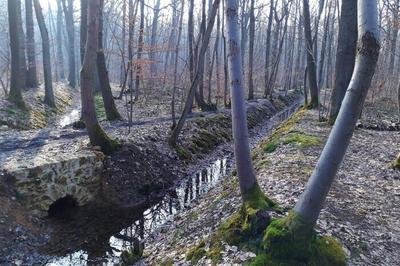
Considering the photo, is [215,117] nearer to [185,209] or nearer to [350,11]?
[350,11]

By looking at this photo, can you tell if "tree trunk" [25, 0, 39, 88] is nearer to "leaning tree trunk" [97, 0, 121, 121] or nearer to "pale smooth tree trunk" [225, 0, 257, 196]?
"leaning tree trunk" [97, 0, 121, 121]

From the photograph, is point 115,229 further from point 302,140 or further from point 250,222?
point 302,140

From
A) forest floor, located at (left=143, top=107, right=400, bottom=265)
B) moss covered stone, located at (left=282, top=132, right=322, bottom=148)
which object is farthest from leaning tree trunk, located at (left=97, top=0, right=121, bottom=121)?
moss covered stone, located at (left=282, top=132, right=322, bottom=148)

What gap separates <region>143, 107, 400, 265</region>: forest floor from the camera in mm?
5086

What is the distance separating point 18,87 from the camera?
15383mm

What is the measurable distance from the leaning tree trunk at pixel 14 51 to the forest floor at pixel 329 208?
1049cm

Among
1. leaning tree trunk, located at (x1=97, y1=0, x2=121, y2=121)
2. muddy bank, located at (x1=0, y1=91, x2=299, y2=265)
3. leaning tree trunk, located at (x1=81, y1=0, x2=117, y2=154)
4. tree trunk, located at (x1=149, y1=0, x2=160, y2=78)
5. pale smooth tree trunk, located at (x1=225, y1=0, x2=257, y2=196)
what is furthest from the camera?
tree trunk, located at (x1=149, y1=0, x2=160, y2=78)

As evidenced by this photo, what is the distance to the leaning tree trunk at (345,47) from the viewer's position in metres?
13.5

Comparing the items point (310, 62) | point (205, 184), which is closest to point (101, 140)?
point (205, 184)

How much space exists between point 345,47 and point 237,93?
1020 cm

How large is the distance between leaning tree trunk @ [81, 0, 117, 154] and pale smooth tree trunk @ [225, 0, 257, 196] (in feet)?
15.9

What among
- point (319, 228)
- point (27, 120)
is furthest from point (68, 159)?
point (27, 120)

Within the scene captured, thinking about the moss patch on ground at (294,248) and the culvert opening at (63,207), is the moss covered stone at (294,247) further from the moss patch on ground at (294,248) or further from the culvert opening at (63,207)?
the culvert opening at (63,207)

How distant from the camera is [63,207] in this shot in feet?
27.5
